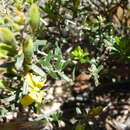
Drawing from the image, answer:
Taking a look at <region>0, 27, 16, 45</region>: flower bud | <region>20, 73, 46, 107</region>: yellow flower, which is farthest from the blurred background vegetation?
<region>0, 27, 16, 45</region>: flower bud

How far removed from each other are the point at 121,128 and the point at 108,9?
51.4 inches

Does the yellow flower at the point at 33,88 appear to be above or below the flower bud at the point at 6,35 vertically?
below

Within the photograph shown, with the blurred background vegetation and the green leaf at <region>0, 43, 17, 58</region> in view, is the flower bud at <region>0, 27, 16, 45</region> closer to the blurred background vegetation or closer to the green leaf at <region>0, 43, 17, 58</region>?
the green leaf at <region>0, 43, 17, 58</region>

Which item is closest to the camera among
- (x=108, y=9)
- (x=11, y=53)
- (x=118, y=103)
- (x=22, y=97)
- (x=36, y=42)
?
(x=11, y=53)

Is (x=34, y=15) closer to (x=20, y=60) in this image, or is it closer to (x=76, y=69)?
(x=20, y=60)

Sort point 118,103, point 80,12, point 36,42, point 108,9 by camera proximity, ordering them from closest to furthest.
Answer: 1. point 36,42
2. point 80,12
3. point 108,9
4. point 118,103

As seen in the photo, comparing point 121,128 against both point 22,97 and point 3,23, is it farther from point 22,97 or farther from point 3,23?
point 3,23

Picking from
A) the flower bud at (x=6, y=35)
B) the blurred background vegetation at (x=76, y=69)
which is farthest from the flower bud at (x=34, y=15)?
the blurred background vegetation at (x=76, y=69)

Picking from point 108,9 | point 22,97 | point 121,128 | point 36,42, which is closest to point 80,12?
point 108,9

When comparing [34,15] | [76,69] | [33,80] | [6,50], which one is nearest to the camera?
[34,15]

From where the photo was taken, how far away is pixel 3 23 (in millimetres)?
1800

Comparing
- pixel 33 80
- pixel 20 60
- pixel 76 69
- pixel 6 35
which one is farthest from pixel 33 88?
pixel 76 69

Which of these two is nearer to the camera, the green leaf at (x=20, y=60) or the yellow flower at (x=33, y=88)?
the green leaf at (x=20, y=60)

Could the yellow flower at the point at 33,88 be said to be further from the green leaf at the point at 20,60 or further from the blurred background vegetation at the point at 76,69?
the green leaf at the point at 20,60
